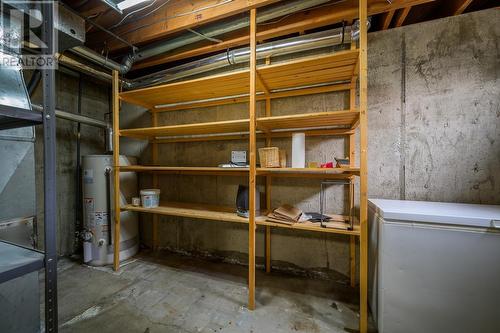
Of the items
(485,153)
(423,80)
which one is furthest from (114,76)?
(485,153)

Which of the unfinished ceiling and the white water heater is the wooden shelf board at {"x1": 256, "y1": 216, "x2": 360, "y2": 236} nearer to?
the unfinished ceiling

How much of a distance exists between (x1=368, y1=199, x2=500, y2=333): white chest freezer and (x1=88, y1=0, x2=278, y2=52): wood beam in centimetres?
193

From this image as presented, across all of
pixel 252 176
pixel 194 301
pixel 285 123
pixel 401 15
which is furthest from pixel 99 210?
pixel 401 15

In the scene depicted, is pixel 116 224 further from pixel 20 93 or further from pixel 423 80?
pixel 423 80

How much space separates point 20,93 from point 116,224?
5.08 ft

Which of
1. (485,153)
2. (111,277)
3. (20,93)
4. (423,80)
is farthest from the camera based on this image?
(111,277)

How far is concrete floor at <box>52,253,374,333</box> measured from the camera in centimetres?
150

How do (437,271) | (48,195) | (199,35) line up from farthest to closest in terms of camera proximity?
(199,35) < (437,271) < (48,195)

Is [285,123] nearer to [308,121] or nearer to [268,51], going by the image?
[308,121]

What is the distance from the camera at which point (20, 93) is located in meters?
1.22

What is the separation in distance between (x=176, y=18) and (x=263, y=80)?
101 centimetres

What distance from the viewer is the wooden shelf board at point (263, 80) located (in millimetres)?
1575

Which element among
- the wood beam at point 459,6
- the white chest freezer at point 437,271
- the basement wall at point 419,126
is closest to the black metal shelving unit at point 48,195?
the basement wall at point 419,126

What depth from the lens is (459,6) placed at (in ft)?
5.42
